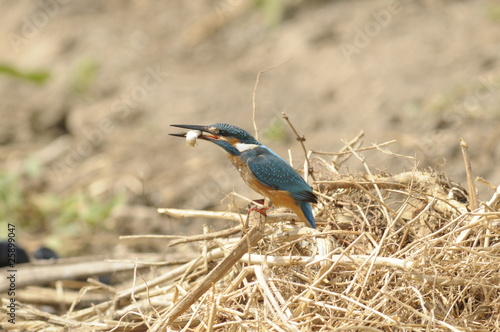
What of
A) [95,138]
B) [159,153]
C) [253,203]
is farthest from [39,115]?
[253,203]

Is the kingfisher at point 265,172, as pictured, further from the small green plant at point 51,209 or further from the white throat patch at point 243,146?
the small green plant at point 51,209

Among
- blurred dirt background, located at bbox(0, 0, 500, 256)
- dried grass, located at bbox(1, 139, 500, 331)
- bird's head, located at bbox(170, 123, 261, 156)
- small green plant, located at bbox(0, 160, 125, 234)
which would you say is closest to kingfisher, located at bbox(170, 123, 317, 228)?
bird's head, located at bbox(170, 123, 261, 156)

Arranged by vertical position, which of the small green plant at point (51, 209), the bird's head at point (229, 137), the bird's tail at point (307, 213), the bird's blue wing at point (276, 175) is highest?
the bird's head at point (229, 137)

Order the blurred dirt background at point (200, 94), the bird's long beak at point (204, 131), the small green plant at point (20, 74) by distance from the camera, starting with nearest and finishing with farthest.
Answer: the bird's long beak at point (204, 131), the blurred dirt background at point (200, 94), the small green plant at point (20, 74)

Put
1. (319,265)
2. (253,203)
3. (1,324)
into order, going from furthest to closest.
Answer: (1,324) → (253,203) → (319,265)

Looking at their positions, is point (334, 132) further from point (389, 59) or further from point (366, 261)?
point (366, 261)

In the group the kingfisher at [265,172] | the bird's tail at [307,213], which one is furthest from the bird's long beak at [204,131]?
the bird's tail at [307,213]

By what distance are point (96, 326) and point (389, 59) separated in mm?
6019

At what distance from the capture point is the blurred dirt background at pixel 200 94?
23.6 ft

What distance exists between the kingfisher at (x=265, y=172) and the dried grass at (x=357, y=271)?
129 millimetres

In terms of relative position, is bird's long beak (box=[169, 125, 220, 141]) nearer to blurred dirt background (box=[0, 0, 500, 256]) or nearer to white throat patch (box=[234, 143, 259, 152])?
white throat patch (box=[234, 143, 259, 152])

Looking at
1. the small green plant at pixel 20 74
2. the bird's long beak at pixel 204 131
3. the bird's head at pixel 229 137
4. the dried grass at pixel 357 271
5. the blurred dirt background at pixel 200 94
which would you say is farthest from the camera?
the small green plant at pixel 20 74

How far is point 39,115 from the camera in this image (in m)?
9.38

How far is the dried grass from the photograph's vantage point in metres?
2.93
